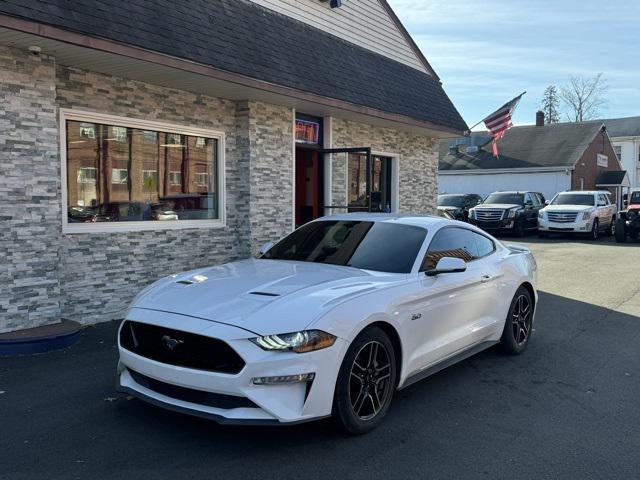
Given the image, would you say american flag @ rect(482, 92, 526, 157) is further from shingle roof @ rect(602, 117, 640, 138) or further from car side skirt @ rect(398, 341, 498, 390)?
shingle roof @ rect(602, 117, 640, 138)

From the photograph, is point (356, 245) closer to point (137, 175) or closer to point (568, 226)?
point (137, 175)

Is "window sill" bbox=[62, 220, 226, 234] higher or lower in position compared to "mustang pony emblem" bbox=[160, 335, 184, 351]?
higher

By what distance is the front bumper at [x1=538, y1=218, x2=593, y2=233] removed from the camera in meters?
21.9

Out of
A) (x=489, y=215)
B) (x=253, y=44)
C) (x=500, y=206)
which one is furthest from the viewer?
(x=500, y=206)

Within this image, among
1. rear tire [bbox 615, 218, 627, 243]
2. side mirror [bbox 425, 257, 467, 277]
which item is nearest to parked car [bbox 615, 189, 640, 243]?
rear tire [bbox 615, 218, 627, 243]

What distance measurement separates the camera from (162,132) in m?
8.64

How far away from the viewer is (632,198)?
22.0 m

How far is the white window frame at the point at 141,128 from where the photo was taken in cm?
729

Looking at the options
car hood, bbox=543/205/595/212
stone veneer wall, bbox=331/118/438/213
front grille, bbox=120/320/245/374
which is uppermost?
stone veneer wall, bbox=331/118/438/213

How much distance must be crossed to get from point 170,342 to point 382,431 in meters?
1.65

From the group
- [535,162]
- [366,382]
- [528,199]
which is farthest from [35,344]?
[535,162]

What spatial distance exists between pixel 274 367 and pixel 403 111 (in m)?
9.23

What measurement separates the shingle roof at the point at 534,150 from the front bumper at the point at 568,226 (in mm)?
12219

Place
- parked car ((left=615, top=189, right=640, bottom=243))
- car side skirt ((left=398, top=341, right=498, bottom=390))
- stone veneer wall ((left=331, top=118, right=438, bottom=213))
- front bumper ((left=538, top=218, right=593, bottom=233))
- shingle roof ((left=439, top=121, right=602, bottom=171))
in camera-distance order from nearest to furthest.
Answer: car side skirt ((left=398, top=341, right=498, bottom=390))
stone veneer wall ((left=331, top=118, right=438, bottom=213))
parked car ((left=615, top=189, right=640, bottom=243))
front bumper ((left=538, top=218, right=593, bottom=233))
shingle roof ((left=439, top=121, right=602, bottom=171))
